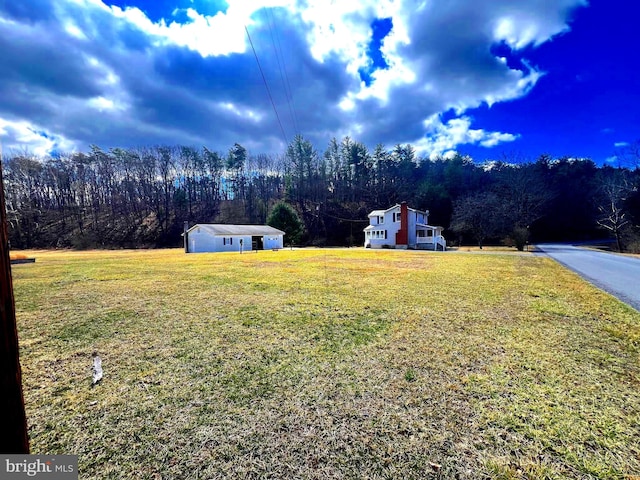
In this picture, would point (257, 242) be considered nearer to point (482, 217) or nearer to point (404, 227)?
point (404, 227)

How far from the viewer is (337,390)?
3082 mm

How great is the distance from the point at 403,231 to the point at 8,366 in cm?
3565

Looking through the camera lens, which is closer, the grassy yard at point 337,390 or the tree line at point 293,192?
the grassy yard at point 337,390

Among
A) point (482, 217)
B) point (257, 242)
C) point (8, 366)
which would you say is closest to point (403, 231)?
point (482, 217)

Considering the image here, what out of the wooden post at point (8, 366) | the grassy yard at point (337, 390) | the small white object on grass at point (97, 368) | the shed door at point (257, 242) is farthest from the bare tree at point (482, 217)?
the wooden post at point (8, 366)

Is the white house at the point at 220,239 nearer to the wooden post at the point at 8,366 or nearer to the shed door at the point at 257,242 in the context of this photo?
the shed door at the point at 257,242

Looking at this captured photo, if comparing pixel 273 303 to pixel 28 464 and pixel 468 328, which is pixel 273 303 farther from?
pixel 28 464

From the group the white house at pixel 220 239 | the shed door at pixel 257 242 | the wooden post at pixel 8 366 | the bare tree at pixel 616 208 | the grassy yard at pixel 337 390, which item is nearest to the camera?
the wooden post at pixel 8 366

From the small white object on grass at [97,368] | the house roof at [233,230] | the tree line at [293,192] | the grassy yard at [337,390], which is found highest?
the tree line at [293,192]

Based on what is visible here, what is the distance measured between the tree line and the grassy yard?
41.6 m

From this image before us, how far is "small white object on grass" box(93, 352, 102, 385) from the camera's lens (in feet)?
10.9

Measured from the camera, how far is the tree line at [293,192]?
4769cm

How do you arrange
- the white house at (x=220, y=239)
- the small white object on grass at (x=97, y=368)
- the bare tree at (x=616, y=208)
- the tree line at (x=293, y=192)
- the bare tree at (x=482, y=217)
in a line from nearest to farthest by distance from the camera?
the small white object on grass at (x=97, y=368), the bare tree at (x=616, y=208), the white house at (x=220, y=239), the bare tree at (x=482, y=217), the tree line at (x=293, y=192)

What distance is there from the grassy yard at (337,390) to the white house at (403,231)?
2857cm
